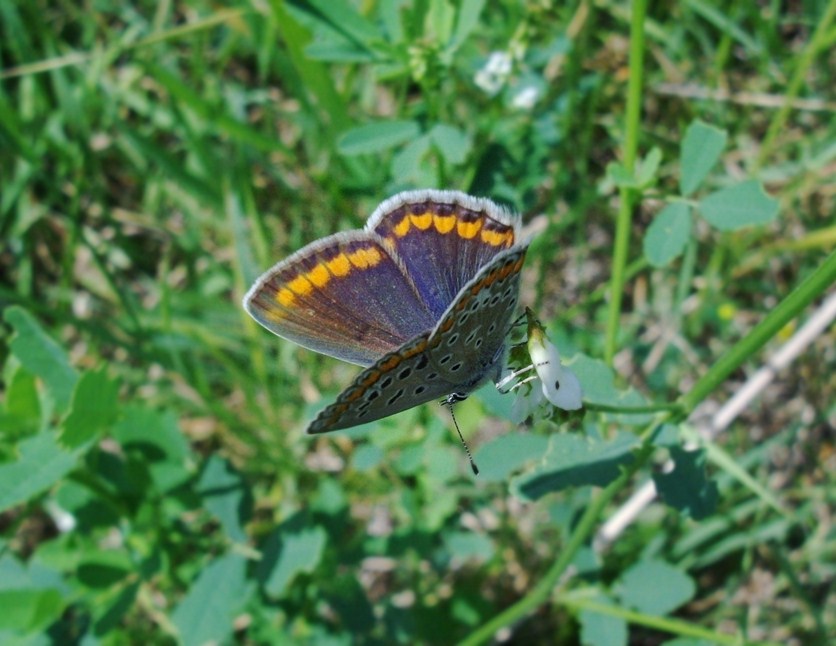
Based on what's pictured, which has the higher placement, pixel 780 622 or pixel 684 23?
pixel 684 23

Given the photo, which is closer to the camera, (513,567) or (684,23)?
(513,567)

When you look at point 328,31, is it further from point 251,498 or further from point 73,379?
point 251,498

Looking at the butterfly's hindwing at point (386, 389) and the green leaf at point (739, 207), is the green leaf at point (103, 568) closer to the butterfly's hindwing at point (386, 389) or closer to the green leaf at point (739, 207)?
the butterfly's hindwing at point (386, 389)

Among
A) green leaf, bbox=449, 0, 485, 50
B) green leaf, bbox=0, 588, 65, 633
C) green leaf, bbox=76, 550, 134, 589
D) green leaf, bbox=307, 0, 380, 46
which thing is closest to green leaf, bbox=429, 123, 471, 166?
green leaf, bbox=449, 0, 485, 50

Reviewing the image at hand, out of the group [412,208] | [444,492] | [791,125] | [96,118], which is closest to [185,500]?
[444,492]

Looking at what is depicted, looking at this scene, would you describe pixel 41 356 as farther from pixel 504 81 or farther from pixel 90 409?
pixel 504 81

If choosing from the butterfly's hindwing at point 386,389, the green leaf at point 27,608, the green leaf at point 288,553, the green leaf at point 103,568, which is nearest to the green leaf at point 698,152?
the butterfly's hindwing at point 386,389

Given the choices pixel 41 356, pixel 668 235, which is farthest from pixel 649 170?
pixel 41 356

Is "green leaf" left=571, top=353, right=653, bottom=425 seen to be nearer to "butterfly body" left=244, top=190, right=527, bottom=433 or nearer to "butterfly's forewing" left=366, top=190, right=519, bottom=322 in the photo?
"butterfly body" left=244, top=190, right=527, bottom=433
